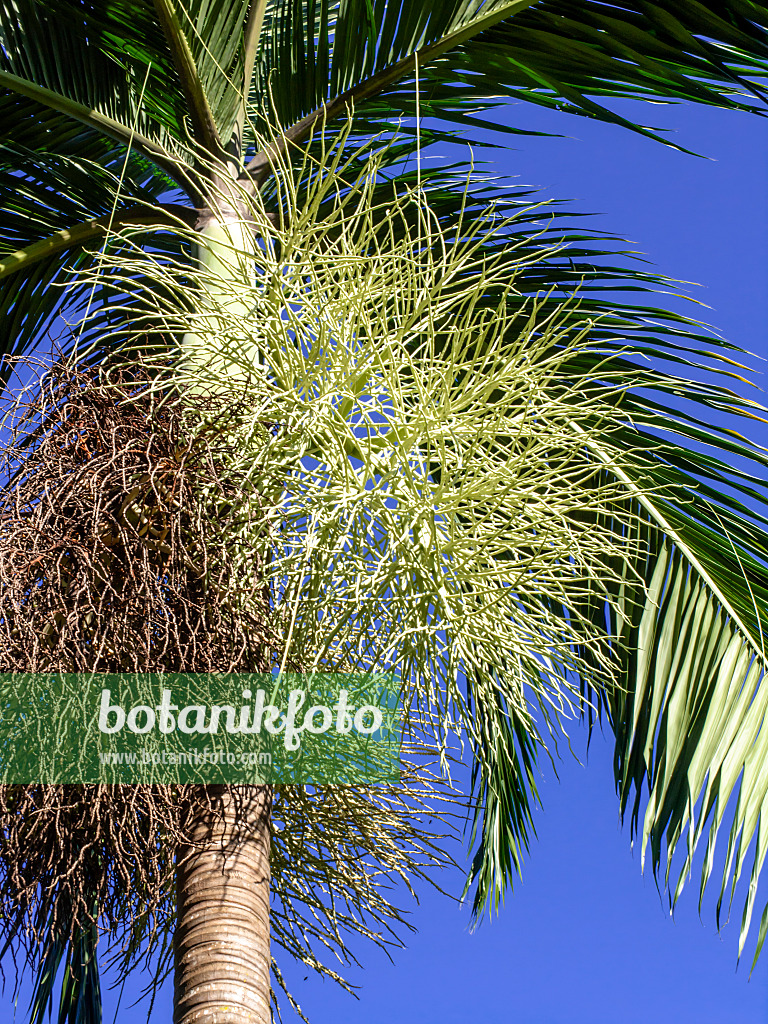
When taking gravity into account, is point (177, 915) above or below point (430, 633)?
below

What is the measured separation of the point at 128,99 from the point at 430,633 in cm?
180

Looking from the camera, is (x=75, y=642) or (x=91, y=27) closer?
(x=75, y=642)

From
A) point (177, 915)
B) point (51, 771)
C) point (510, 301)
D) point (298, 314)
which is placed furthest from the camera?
point (510, 301)

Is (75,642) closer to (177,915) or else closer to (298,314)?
(177,915)

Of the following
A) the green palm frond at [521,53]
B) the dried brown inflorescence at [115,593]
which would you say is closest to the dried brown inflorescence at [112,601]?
the dried brown inflorescence at [115,593]

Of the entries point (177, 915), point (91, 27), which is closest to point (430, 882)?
point (177, 915)

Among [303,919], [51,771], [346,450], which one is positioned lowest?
[303,919]

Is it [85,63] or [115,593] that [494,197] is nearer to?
[85,63]

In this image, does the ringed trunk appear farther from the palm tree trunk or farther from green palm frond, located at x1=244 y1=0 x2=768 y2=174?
green palm frond, located at x1=244 y1=0 x2=768 y2=174

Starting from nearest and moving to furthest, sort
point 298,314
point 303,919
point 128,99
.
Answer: point 298,314 → point 303,919 → point 128,99

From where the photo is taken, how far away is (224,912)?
1877 mm

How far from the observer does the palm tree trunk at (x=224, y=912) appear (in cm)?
177

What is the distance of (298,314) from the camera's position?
207 centimetres

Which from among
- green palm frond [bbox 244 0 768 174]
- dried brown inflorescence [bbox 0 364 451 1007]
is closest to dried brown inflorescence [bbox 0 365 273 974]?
dried brown inflorescence [bbox 0 364 451 1007]
